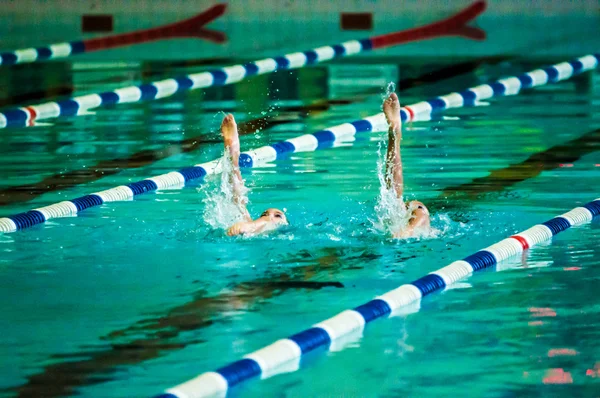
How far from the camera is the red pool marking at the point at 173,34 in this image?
13.7m

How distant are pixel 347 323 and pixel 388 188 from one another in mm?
1630

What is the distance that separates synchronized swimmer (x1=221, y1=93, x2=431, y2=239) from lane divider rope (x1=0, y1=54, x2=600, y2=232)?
990 mm

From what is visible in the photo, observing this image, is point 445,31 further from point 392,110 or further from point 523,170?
point 392,110

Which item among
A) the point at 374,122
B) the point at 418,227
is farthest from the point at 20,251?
the point at 374,122

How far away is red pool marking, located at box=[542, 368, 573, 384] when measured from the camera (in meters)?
3.94

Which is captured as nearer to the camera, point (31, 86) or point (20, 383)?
point (20, 383)

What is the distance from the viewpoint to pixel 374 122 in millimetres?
9289

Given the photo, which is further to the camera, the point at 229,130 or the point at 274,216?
the point at 229,130

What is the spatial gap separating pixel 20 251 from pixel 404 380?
241 centimetres

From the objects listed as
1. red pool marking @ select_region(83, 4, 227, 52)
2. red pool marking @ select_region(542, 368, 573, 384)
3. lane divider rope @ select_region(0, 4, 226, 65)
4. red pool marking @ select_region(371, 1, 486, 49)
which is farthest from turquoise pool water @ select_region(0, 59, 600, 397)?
red pool marking @ select_region(83, 4, 227, 52)

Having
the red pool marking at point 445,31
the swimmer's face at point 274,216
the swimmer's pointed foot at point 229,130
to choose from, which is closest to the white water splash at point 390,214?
the swimmer's face at point 274,216

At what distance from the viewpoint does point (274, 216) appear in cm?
595

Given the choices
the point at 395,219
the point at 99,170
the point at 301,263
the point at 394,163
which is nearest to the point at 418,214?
the point at 395,219

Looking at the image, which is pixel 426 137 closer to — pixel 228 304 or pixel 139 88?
pixel 139 88
